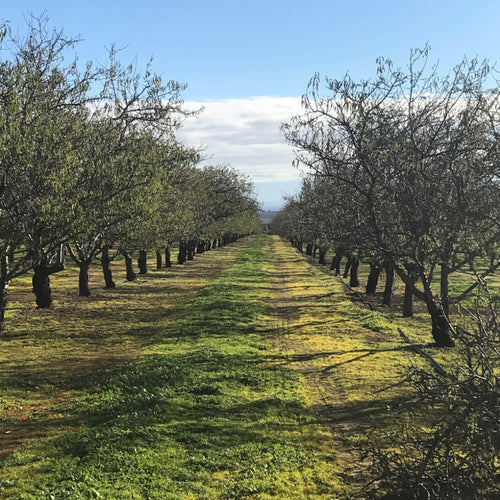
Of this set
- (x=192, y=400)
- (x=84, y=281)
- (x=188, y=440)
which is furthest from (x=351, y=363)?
(x=84, y=281)

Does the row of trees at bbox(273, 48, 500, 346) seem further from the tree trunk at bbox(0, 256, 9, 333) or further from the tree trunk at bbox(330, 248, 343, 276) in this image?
the tree trunk at bbox(330, 248, 343, 276)

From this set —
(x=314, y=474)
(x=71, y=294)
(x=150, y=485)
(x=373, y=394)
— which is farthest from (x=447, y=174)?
(x=71, y=294)

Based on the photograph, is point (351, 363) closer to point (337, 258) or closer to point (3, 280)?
point (3, 280)

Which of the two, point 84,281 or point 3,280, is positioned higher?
point 3,280

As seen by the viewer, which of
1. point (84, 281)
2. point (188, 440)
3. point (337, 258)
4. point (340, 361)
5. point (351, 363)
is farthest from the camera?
point (337, 258)

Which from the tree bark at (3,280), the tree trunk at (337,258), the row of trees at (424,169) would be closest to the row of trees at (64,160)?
the tree bark at (3,280)

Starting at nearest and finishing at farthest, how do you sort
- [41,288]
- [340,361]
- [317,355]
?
[340,361]
[317,355]
[41,288]

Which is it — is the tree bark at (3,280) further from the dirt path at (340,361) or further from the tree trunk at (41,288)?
the dirt path at (340,361)

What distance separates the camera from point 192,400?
11250mm

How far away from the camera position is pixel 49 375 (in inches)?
533

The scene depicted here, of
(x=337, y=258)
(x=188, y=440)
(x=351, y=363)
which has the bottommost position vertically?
(x=351, y=363)

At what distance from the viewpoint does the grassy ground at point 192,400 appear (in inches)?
304

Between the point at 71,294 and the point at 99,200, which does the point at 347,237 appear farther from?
the point at 71,294

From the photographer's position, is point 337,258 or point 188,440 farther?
point 337,258
